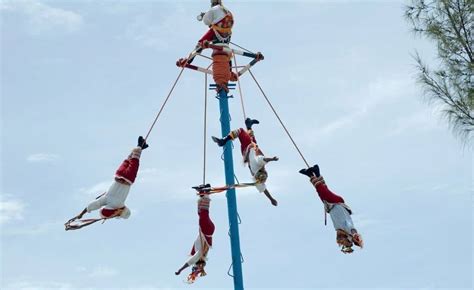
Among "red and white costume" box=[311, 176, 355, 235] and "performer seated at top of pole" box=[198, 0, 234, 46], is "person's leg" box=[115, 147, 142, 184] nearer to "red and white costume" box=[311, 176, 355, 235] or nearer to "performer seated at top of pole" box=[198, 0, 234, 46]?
"performer seated at top of pole" box=[198, 0, 234, 46]

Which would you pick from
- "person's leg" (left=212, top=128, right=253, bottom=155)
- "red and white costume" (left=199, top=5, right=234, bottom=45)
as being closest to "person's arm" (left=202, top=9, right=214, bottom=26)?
"red and white costume" (left=199, top=5, right=234, bottom=45)

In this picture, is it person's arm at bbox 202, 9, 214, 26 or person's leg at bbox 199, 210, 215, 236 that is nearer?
person's leg at bbox 199, 210, 215, 236

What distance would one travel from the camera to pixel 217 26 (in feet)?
28.9

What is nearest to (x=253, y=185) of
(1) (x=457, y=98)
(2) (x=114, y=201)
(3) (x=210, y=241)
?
(3) (x=210, y=241)

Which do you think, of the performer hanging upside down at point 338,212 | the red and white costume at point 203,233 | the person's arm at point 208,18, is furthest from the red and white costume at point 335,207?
the person's arm at point 208,18

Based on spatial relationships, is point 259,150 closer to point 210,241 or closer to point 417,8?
point 210,241

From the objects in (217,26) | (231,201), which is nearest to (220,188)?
(231,201)

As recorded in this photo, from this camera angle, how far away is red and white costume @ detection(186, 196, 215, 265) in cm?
849

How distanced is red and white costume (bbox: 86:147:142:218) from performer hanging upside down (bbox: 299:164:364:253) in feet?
6.63

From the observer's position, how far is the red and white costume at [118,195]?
8.23 meters

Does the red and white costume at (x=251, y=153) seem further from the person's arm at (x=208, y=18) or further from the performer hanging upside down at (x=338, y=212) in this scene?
the person's arm at (x=208, y=18)

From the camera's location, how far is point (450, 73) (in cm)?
1108

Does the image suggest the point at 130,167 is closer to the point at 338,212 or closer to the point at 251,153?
the point at 251,153

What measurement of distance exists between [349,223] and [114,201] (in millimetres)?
2723
